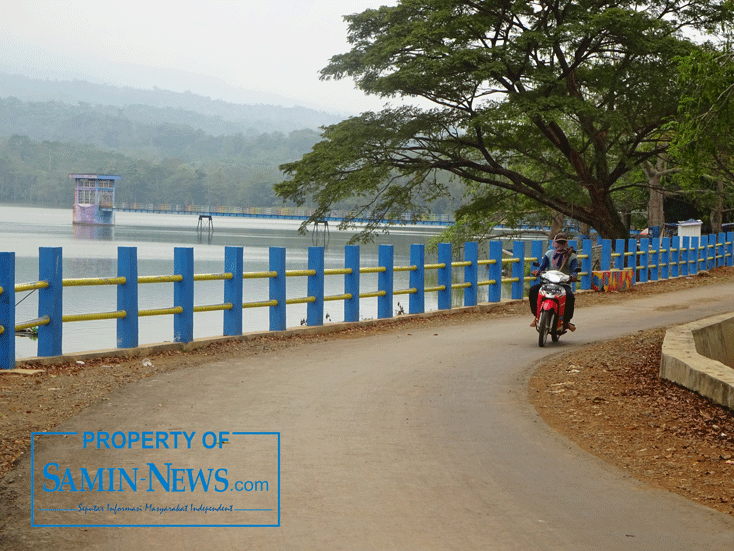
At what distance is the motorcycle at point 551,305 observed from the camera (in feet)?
43.5

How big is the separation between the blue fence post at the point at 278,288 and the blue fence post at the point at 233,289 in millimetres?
781

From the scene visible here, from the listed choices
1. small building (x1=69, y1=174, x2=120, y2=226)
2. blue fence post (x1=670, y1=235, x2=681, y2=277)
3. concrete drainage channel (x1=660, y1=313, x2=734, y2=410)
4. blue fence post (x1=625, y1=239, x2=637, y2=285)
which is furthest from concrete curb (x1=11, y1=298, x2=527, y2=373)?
small building (x1=69, y1=174, x2=120, y2=226)

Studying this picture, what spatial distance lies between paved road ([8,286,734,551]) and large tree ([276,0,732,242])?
50.7 feet

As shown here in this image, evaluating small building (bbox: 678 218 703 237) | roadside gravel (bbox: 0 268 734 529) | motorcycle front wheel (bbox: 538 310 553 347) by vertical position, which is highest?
small building (bbox: 678 218 703 237)

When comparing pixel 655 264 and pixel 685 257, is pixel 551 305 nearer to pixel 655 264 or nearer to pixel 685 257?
pixel 655 264

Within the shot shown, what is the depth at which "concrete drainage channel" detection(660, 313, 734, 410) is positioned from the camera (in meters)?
8.44

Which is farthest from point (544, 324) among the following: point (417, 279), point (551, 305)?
point (417, 279)

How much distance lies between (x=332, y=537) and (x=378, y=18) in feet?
83.8

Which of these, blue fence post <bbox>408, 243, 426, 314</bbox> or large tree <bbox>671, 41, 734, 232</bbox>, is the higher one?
large tree <bbox>671, 41, 734, 232</bbox>

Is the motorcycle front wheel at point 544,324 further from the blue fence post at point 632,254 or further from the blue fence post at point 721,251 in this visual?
the blue fence post at point 721,251

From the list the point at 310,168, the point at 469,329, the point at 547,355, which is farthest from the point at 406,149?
the point at 547,355

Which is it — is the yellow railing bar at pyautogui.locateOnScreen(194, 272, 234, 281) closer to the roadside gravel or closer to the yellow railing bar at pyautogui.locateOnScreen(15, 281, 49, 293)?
the roadside gravel

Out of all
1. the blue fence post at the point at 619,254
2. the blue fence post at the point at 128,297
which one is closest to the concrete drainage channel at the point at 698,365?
the blue fence post at the point at 128,297

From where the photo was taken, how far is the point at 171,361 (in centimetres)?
1139
